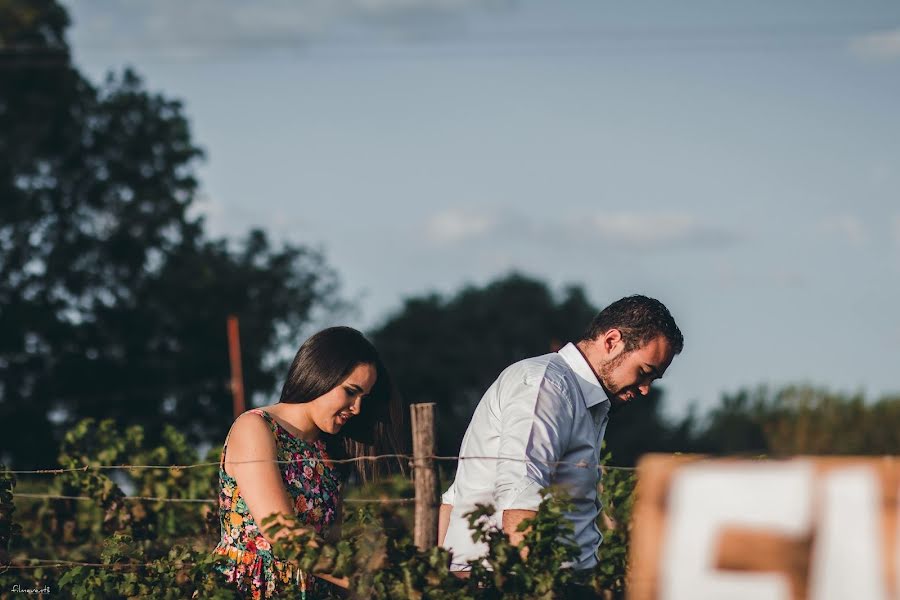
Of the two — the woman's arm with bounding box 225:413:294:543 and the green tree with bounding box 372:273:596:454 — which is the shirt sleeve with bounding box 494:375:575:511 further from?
the green tree with bounding box 372:273:596:454

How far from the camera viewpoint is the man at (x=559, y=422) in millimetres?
4207

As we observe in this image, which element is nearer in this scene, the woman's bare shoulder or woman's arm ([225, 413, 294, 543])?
woman's arm ([225, 413, 294, 543])

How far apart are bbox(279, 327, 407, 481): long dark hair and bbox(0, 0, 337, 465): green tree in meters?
A: 22.6

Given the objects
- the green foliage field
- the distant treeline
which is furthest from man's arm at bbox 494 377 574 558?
the distant treeline

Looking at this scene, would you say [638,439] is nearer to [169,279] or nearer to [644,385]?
[169,279]

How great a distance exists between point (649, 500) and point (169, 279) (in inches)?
1048

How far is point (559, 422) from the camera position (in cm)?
436

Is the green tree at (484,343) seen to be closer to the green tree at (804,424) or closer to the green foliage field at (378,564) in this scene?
the green tree at (804,424)

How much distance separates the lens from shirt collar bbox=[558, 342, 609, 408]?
4570 mm

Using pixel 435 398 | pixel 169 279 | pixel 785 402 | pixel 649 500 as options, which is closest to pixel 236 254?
pixel 169 279

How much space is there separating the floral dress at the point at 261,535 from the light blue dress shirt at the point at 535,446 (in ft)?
1.83

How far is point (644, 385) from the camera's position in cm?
482

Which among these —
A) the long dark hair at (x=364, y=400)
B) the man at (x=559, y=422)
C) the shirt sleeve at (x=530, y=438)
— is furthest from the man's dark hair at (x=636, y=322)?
the long dark hair at (x=364, y=400)

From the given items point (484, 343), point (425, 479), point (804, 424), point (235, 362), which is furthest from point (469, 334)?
point (425, 479)
